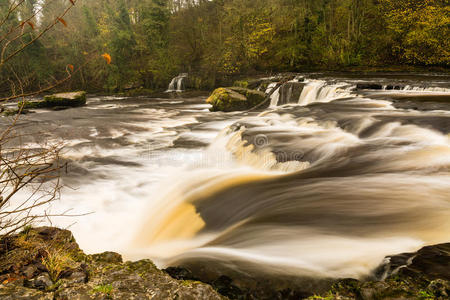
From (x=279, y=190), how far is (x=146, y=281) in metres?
2.94

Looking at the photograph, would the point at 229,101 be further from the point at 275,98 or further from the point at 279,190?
the point at 279,190

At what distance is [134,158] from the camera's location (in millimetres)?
7867

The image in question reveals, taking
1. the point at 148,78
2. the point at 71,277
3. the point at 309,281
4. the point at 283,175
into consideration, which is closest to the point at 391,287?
the point at 309,281

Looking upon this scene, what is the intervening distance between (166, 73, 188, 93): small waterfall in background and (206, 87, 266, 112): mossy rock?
11812 millimetres

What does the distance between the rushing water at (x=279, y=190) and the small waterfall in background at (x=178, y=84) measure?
16.0m

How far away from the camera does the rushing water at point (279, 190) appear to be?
9.73 ft

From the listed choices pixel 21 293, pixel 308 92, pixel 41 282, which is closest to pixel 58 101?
pixel 308 92

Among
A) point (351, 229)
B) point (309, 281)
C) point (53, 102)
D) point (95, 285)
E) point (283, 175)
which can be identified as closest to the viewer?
point (95, 285)

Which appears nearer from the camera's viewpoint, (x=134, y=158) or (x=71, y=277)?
(x=71, y=277)

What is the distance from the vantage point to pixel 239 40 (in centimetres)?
2261

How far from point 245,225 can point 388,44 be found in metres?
21.7

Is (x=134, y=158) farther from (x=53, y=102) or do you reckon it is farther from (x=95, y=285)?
(x=53, y=102)

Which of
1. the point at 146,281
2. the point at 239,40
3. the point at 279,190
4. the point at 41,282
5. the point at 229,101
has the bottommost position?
the point at 279,190

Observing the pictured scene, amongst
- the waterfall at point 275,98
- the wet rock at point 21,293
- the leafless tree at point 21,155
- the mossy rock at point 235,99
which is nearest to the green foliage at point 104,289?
the wet rock at point 21,293
